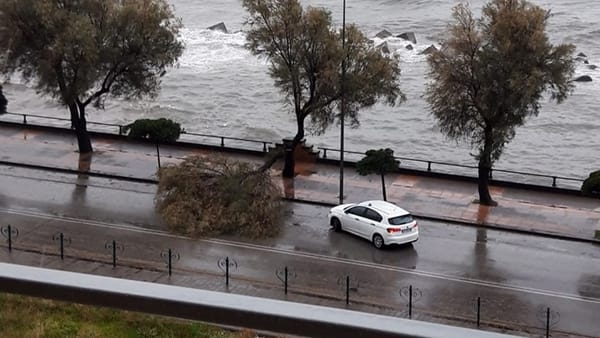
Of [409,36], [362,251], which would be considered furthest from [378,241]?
[409,36]

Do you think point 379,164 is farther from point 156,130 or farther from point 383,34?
point 383,34

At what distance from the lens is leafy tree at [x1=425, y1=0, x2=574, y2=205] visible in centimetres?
3125

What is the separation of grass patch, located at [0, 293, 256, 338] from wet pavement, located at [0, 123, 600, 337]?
1774cm

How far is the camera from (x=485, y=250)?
93.8 ft

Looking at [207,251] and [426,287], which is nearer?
[426,287]

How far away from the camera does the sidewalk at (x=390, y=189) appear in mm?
31734

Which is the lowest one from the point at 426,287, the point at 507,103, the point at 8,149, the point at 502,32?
the point at 426,287

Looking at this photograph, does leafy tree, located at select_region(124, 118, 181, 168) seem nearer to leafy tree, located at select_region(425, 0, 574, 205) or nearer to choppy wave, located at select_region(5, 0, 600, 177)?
leafy tree, located at select_region(425, 0, 574, 205)

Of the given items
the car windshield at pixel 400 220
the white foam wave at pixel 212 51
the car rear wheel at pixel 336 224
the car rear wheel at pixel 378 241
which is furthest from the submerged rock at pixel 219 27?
the car rear wheel at pixel 378 241

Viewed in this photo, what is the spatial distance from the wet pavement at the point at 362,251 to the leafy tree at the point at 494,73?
2861 millimetres

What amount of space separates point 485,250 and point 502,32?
7.68 m

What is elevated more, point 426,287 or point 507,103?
point 507,103

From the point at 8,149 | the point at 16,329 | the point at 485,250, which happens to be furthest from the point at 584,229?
the point at 16,329

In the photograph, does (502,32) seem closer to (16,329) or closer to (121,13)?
(121,13)
